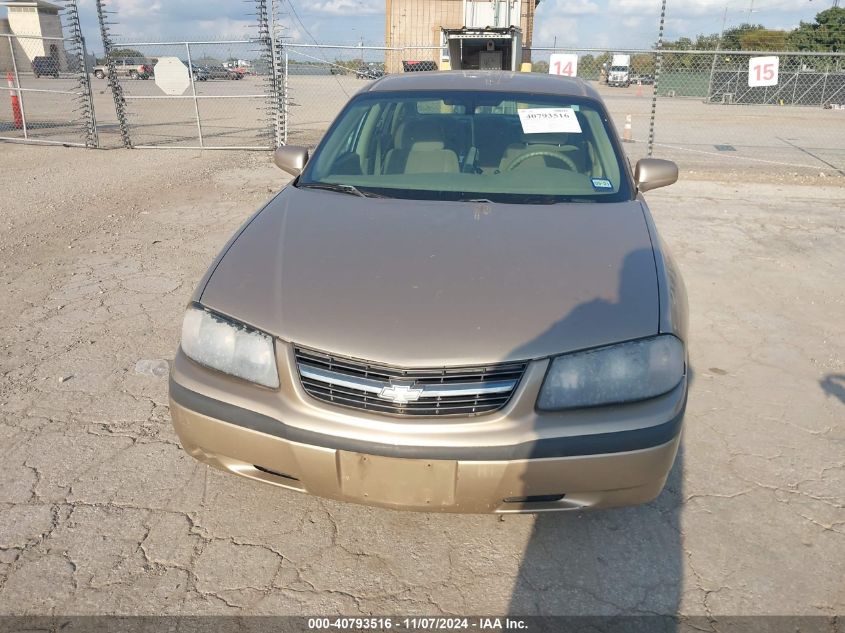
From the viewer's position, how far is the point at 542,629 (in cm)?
208

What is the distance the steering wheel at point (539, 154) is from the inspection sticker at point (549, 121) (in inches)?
4.9

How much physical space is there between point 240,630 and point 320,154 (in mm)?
2385

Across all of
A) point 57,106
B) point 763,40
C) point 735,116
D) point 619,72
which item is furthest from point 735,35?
point 57,106

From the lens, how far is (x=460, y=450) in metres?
1.96

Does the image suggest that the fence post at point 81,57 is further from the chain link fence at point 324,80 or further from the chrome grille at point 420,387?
the chrome grille at point 420,387

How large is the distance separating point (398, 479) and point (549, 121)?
2.29 meters

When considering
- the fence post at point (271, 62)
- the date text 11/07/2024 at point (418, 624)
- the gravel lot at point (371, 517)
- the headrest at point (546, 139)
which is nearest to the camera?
the date text 11/07/2024 at point (418, 624)

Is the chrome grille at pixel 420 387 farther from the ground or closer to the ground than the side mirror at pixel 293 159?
closer to the ground

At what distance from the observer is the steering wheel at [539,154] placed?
11.0 ft

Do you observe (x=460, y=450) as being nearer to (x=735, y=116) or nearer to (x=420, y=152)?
(x=420, y=152)

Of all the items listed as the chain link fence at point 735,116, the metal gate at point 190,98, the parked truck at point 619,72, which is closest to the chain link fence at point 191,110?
the metal gate at point 190,98

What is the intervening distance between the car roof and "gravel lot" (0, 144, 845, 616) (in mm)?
1786

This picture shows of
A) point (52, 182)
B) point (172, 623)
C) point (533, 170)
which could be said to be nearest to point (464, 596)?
point (172, 623)

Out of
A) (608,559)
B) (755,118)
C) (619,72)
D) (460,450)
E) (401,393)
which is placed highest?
(619,72)
